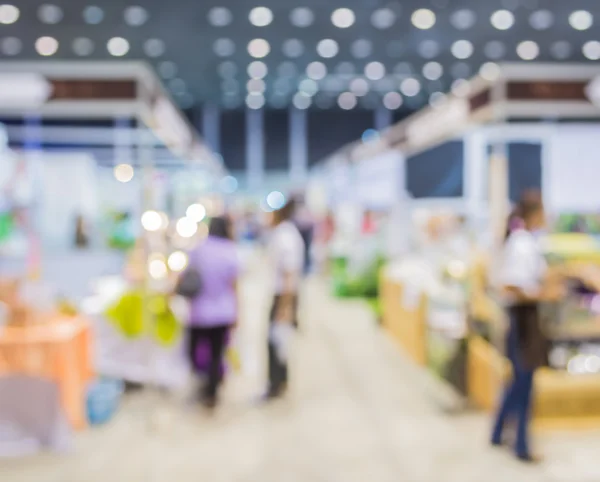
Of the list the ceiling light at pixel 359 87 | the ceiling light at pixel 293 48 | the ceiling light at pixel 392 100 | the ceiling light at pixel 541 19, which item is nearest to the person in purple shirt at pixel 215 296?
the ceiling light at pixel 541 19

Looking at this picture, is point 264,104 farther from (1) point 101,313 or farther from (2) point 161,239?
(1) point 101,313

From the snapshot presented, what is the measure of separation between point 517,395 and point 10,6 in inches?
382

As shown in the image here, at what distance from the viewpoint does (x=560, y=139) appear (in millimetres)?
5605

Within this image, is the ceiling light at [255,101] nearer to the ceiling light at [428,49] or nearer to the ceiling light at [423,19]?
the ceiling light at [428,49]

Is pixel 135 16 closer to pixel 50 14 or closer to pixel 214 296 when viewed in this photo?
pixel 50 14

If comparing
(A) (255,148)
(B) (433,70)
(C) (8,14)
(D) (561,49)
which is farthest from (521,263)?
(A) (255,148)

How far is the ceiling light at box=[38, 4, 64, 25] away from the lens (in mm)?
11133

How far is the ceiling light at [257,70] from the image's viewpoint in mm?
15438

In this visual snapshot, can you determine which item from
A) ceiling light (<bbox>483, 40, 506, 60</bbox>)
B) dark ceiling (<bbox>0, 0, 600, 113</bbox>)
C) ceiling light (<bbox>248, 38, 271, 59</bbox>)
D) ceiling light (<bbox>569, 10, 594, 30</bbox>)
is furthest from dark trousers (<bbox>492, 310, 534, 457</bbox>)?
ceiling light (<bbox>483, 40, 506, 60</bbox>)

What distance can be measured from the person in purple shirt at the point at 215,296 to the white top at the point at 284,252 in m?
0.32

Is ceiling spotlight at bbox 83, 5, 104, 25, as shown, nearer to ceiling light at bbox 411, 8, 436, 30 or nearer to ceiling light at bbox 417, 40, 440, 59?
ceiling light at bbox 411, 8, 436, 30

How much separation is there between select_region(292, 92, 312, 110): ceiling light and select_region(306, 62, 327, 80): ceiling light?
2.54m

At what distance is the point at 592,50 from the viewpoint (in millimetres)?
14406

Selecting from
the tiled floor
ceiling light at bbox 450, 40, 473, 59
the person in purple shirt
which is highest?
ceiling light at bbox 450, 40, 473, 59
